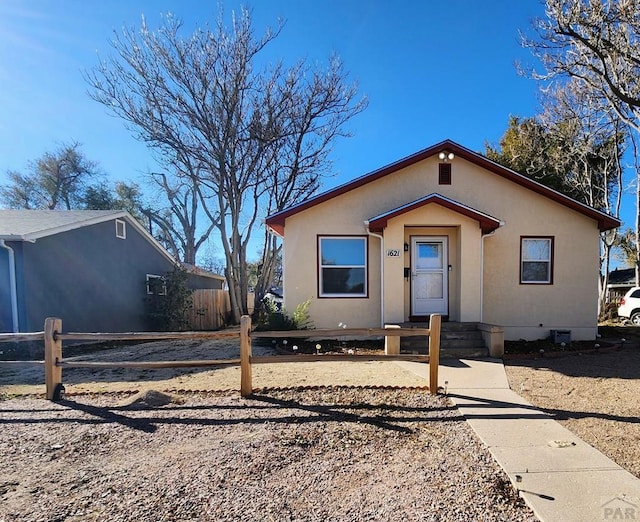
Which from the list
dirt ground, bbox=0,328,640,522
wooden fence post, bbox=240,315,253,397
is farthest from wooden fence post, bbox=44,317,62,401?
wooden fence post, bbox=240,315,253,397

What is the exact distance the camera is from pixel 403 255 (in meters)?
8.84

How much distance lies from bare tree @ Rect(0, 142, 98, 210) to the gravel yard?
26660mm

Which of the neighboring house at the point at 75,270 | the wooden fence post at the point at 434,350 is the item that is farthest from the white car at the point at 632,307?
the neighboring house at the point at 75,270

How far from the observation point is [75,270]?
11.2m

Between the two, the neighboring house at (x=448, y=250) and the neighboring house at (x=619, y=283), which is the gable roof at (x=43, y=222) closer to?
the neighboring house at (x=448, y=250)

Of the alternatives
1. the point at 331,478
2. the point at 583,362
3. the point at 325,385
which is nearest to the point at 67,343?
the point at 325,385

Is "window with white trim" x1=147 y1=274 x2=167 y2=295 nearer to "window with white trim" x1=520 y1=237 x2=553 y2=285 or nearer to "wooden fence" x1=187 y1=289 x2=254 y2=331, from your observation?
"wooden fence" x1=187 y1=289 x2=254 y2=331

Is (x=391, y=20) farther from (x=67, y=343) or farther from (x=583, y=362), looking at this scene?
(x=67, y=343)

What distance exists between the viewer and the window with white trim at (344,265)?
930 centimetres

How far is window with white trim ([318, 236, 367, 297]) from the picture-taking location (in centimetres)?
930

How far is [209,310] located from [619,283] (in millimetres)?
24718

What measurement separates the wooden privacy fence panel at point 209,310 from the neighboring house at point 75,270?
86.8 inches

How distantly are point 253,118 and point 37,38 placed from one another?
8.58 metres

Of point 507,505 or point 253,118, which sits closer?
point 507,505
